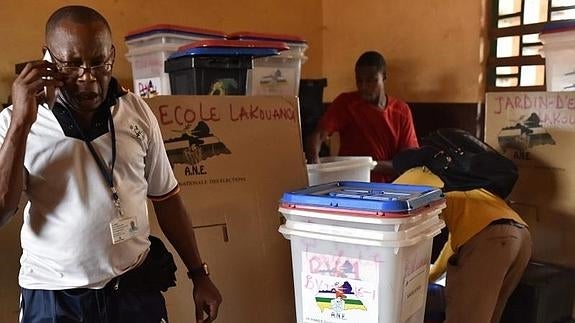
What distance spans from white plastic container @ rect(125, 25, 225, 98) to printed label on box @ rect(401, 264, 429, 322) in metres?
1.27

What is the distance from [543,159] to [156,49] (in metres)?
1.65

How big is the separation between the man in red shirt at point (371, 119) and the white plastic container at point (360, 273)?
1499 mm

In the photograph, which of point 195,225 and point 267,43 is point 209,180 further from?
point 267,43

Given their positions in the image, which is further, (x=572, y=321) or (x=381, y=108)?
(x=381, y=108)

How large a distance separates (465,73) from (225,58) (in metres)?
1.57

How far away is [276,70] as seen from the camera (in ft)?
8.25

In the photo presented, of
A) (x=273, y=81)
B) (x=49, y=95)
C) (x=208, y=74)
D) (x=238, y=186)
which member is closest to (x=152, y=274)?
(x=49, y=95)

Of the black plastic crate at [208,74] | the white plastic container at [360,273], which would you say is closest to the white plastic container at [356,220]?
the white plastic container at [360,273]

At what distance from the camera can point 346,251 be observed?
1.63 metres

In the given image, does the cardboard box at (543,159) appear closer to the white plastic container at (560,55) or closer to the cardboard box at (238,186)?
the white plastic container at (560,55)

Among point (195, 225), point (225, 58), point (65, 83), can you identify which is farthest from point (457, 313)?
point (65, 83)

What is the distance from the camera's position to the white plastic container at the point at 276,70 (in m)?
2.42

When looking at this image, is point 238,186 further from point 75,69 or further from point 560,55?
point 560,55

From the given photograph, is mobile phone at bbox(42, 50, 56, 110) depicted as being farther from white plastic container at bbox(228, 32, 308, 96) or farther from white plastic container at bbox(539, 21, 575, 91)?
white plastic container at bbox(539, 21, 575, 91)
